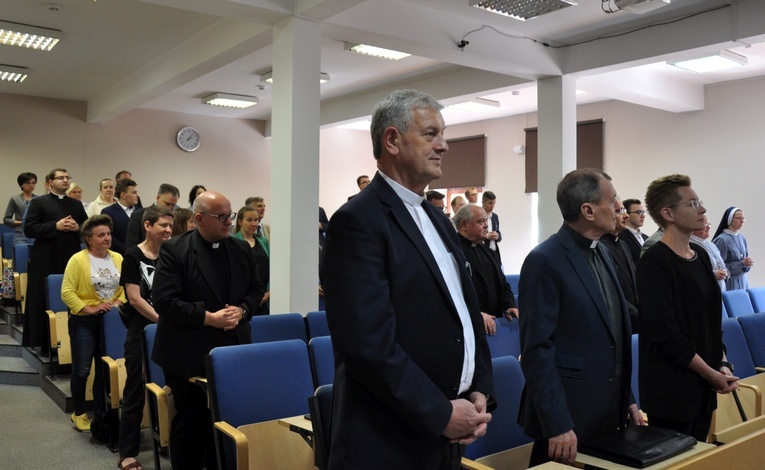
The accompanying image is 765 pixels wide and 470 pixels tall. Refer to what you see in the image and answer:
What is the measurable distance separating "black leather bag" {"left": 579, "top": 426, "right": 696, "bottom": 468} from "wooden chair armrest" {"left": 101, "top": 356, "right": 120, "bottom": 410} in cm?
286

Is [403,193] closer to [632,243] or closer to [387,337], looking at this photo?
[387,337]

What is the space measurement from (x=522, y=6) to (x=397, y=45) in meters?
1.13

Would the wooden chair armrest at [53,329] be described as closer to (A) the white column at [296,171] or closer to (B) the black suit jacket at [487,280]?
(A) the white column at [296,171]

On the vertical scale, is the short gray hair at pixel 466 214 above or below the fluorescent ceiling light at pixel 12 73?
below

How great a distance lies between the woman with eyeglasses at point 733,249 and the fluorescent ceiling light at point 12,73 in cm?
869

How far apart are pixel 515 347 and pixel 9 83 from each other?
853cm

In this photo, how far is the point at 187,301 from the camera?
305 cm

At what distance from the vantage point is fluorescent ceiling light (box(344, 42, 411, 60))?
22.9 feet

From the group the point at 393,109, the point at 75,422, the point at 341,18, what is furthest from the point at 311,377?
the point at 341,18

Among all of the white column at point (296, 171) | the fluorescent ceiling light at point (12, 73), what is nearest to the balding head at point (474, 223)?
the white column at point (296, 171)

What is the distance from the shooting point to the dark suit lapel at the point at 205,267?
3.07 metres

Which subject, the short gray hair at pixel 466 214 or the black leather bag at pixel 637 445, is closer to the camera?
the black leather bag at pixel 637 445

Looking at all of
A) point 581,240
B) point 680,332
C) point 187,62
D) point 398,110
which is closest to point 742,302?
point 680,332

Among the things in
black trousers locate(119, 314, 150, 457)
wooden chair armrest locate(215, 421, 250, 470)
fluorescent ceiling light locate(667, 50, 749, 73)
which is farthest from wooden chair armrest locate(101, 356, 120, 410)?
fluorescent ceiling light locate(667, 50, 749, 73)
